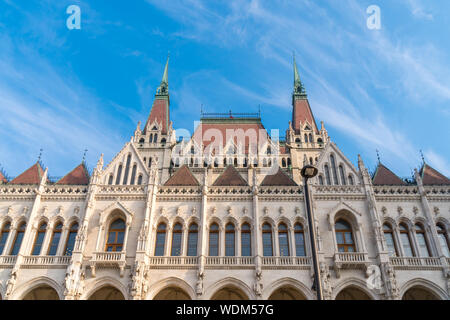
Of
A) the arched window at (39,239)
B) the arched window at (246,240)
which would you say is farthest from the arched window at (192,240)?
the arched window at (39,239)

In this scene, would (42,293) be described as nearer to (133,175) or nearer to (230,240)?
(133,175)

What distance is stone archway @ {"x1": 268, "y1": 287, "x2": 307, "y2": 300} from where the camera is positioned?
74.2 ft

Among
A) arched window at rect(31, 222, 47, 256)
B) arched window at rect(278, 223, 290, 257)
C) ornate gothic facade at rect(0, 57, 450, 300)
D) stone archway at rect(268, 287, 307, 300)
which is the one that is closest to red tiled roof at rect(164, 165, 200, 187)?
ornate gothic facade at rect(0, 57, 450, 300)

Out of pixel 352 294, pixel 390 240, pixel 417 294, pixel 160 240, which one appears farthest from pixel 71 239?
pixel 417 294

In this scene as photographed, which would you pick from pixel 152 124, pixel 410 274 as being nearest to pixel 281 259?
pixel 410 274

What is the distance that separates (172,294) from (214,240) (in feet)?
14.4

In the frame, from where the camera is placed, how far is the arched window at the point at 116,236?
23.9 m

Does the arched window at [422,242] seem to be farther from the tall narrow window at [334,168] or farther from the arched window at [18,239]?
the arched window at [18,239]

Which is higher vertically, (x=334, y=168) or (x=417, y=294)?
(x=334, y=168)

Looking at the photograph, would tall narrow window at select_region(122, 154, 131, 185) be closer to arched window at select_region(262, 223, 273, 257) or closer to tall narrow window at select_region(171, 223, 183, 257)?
tall narrow window at select_region(171, 223, 183, 257)

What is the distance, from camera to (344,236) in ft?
79.7

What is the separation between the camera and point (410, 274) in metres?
22.1
